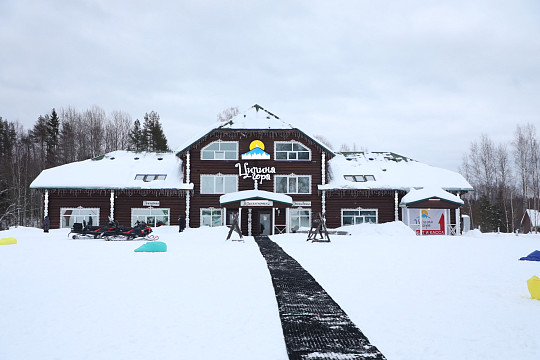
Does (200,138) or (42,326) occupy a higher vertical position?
(200,138)

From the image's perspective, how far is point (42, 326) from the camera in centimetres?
559

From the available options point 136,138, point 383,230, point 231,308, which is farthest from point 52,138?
point 231,308

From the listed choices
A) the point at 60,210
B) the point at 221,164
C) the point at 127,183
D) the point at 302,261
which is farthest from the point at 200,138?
the point at 302,261

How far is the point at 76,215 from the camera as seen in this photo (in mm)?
28234

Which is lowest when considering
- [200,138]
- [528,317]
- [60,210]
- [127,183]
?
[528,317]

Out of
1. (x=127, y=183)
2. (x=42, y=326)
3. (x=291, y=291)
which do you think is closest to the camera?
(x=42, y=326)

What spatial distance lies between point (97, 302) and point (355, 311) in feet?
14.7

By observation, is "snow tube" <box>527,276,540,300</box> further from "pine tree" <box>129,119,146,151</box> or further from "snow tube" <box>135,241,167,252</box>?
"pine tree" <box>129,119,146,151</box>

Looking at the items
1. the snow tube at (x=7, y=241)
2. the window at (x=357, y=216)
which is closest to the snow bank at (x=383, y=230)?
the window at (x=357, y=216)

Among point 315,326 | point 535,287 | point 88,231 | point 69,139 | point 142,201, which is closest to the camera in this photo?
point 315,326

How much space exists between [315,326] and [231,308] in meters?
1.55

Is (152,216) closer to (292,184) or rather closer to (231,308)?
(292,184)

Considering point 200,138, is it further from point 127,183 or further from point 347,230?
point 347,230

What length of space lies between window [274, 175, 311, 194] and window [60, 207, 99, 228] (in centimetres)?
1348
